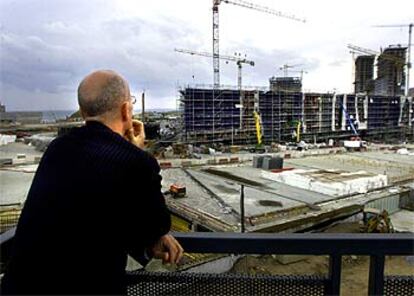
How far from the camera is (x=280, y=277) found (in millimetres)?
1487

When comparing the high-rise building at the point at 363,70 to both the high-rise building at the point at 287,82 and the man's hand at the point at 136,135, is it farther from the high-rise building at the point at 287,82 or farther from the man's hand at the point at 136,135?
the man's hand at the point at 136,135

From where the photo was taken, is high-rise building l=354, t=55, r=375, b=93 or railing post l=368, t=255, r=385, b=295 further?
high-rise building l=354, t=55, r=375, b=93

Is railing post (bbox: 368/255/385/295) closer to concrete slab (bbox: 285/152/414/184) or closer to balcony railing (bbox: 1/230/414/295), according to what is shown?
balcony railing (bbox: 1/230/414/295)

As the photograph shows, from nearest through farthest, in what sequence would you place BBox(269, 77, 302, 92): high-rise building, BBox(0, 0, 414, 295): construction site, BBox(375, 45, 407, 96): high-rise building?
BBox(0, 0, 414, 295): construction site, BBox(269, 77, 302, 92): high-rise building, BBox(375, 45, 407, 96): high-rise building

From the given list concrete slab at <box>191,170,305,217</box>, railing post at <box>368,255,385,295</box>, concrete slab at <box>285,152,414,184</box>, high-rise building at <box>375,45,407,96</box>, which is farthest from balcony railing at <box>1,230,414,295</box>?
high-rise building at <box>375,45,407,96</box>

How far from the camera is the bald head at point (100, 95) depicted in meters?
1.23

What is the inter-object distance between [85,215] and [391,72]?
91.6m

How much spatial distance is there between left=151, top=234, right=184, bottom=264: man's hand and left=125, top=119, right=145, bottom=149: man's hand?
34 cm

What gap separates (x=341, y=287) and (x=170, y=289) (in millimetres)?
673

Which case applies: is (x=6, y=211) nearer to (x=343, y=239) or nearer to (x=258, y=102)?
(x=343, y=239)

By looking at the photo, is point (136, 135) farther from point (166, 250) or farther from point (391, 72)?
point (391, 72)

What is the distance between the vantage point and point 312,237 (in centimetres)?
141

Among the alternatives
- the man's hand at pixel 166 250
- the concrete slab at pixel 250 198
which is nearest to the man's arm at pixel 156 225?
the man's hand at pixel 166 250

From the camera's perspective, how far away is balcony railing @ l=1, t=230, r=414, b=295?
1.40 meters
